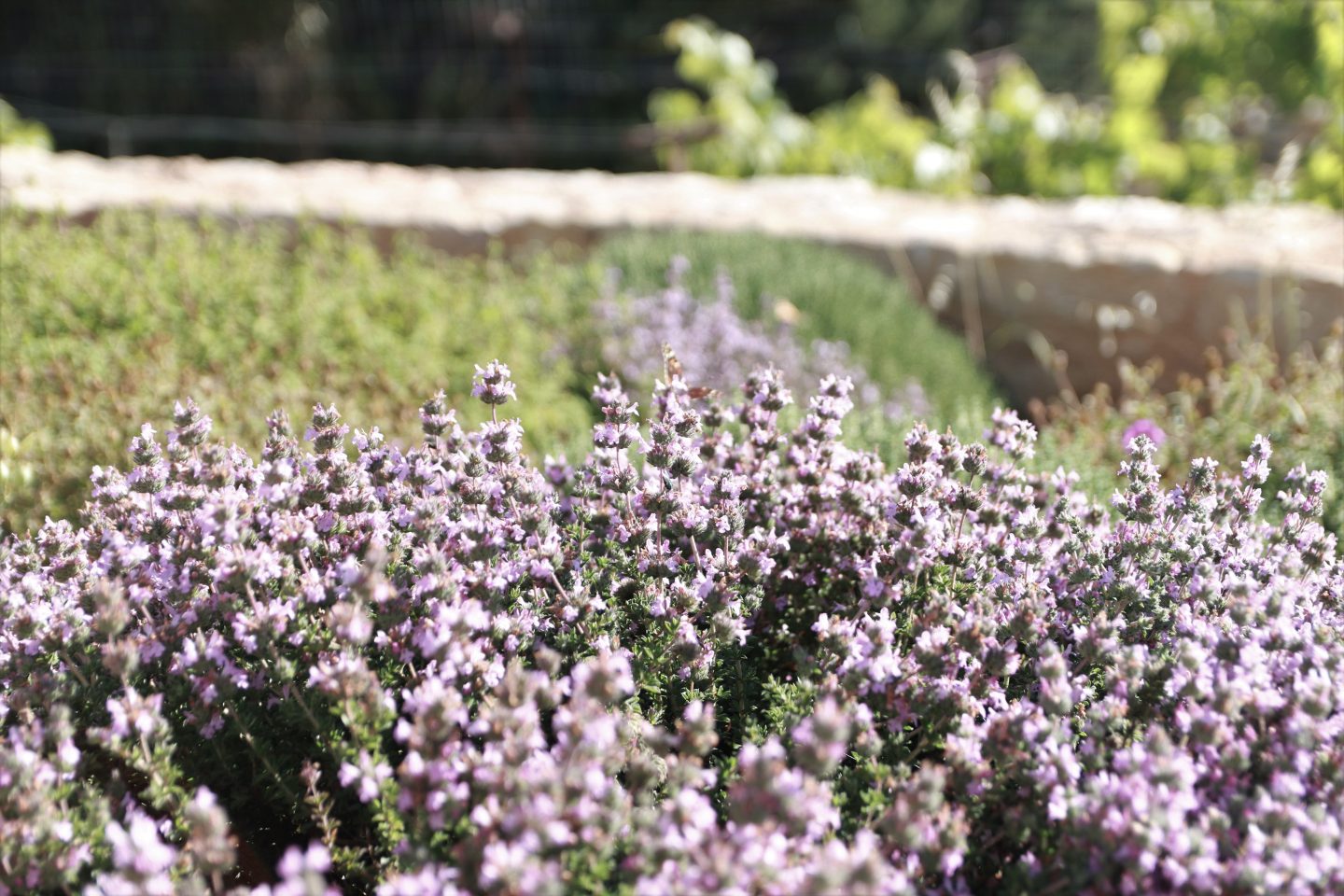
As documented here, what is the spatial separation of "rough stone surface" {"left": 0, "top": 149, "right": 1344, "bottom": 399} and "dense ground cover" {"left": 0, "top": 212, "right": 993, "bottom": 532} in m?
0.27

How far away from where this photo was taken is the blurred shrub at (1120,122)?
292 inches

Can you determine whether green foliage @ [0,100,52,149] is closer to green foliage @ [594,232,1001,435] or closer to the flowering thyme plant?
green foliage @ [594,232,1001,435]

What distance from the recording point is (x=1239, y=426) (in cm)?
356

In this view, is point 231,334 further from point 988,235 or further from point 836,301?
point 988,235

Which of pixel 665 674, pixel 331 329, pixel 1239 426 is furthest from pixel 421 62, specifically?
pixel 665 674

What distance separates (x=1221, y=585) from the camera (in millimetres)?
2066

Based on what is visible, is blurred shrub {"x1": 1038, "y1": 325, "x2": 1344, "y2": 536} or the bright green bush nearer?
blurred shrub {"x1": 1038, "y1": 325, "x2": 1344, "y2": 536}

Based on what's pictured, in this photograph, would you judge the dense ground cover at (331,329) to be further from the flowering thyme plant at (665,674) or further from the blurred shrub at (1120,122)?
the blurred shrub at (1120,122)

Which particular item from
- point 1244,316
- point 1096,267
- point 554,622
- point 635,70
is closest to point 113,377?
point 554,622

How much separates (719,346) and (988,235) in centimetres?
188

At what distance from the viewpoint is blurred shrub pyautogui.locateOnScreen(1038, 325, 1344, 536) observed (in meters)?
3.19

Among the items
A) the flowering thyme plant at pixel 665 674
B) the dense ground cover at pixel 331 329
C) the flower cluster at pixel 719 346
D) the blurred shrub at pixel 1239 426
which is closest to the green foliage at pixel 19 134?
the dense ground cover at pixel 331 329

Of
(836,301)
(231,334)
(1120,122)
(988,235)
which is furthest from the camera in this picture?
(1120,122)

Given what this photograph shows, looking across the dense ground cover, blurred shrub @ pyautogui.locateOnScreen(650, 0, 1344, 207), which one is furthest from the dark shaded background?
the dense ground cover
